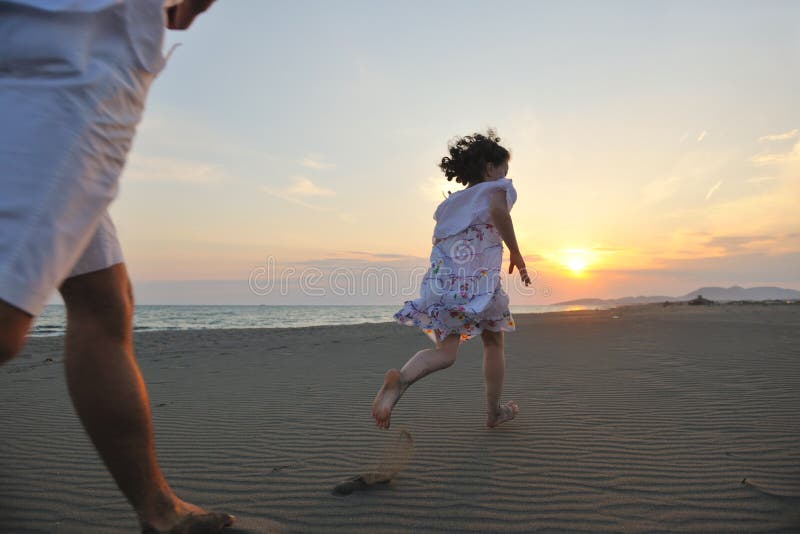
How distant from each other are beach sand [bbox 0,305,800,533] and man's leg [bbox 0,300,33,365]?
1.11m

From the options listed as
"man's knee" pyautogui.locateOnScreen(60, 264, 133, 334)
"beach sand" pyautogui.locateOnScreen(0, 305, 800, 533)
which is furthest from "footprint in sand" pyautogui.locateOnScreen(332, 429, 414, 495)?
"man's knee" pyautogui.locateOnScreen(60, 264, 133, 334)

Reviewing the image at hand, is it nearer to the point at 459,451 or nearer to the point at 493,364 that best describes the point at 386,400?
the point at 459,451

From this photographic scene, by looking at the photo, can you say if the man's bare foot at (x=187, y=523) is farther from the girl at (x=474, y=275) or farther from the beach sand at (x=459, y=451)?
the girl at (x=474, y=275)

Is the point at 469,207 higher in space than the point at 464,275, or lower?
higher

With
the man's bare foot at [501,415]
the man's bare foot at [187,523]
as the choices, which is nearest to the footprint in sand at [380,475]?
the man's bare foot at [187,523]

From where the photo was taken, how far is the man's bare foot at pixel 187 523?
1623mm

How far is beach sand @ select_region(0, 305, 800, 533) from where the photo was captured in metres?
2.06

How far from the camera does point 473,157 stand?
11.6 feet

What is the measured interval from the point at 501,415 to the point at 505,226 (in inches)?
44.8

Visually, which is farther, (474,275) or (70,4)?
(474,275)

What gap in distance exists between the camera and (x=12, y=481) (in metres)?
2.53

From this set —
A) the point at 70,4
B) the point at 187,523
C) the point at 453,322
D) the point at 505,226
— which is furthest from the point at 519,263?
the point at 70,4

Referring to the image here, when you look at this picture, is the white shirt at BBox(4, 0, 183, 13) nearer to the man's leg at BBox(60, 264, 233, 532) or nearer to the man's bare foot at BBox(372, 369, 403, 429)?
the man's leg at BBox(60, 264, 233, 532)

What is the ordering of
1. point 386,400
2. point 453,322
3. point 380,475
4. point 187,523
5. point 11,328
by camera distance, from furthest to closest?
point 453,322, point 386,400, point 380,475, point 187,523, point 11,328
